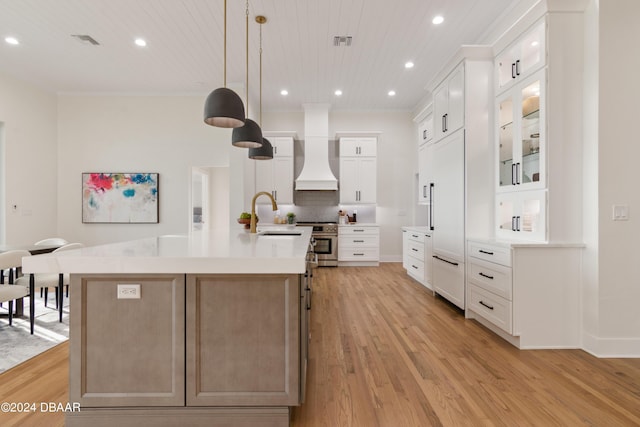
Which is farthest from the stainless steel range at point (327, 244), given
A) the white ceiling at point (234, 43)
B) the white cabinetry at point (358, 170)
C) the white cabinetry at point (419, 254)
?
the white ceiling at point (234, 43)

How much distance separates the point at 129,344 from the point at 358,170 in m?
5.79

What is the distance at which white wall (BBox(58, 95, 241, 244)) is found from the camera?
6.15m

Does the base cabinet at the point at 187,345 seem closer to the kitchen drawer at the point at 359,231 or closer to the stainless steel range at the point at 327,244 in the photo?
the stainless steel range at the point at 327,244

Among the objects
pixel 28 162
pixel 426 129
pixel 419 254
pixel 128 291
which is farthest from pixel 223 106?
pixel 28 162

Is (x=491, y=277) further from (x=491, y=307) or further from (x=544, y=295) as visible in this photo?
(x=544, y=295)

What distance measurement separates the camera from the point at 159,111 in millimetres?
6164

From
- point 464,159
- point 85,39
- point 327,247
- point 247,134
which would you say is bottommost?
point 327,247

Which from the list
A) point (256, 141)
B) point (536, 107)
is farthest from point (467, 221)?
point (256, 141)

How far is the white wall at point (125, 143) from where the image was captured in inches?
242

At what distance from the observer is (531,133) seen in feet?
9.80

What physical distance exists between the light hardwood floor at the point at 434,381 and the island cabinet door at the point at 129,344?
46 centimetres

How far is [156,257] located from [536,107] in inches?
126

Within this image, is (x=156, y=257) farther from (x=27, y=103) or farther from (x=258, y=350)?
(x=27, y=103)

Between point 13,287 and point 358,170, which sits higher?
point 358,170
